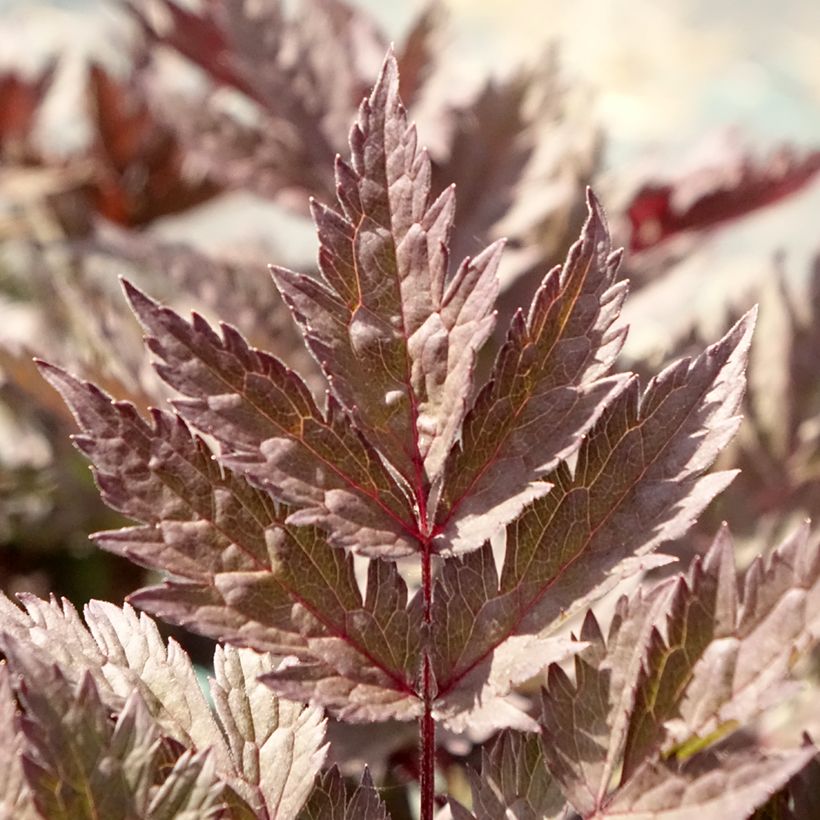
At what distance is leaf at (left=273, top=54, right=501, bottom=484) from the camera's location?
0.95 feet

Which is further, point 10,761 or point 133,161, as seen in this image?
point 133,161

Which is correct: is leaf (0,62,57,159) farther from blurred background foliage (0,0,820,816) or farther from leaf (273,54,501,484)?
leaf (273,54,501,484)

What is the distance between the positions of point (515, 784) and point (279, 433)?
11 centimetres

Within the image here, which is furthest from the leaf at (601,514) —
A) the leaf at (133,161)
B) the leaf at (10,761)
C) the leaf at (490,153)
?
the leaf at (133,161)

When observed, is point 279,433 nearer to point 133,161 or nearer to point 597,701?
point 597,701

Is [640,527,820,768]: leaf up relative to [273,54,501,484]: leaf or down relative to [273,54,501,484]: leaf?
down

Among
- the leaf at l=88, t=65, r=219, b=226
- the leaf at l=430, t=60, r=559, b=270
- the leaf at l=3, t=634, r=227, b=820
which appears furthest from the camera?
the leaf at l=88, t=65, r=219, b=226

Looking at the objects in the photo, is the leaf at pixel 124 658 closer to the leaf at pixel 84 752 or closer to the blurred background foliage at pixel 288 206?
the leaf at pixel 84 752

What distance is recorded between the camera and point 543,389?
29 centimetres

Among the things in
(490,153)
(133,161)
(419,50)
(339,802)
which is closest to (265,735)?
(339,802)

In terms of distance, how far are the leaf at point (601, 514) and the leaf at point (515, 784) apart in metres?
0.02

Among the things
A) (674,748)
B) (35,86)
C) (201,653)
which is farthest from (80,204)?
(674,748)

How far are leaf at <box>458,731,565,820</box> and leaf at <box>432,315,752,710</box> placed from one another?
20 mm

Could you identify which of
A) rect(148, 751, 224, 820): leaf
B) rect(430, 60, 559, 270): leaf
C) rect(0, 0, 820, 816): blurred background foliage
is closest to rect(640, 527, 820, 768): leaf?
rect(148, 751, 224, 820): leaf
